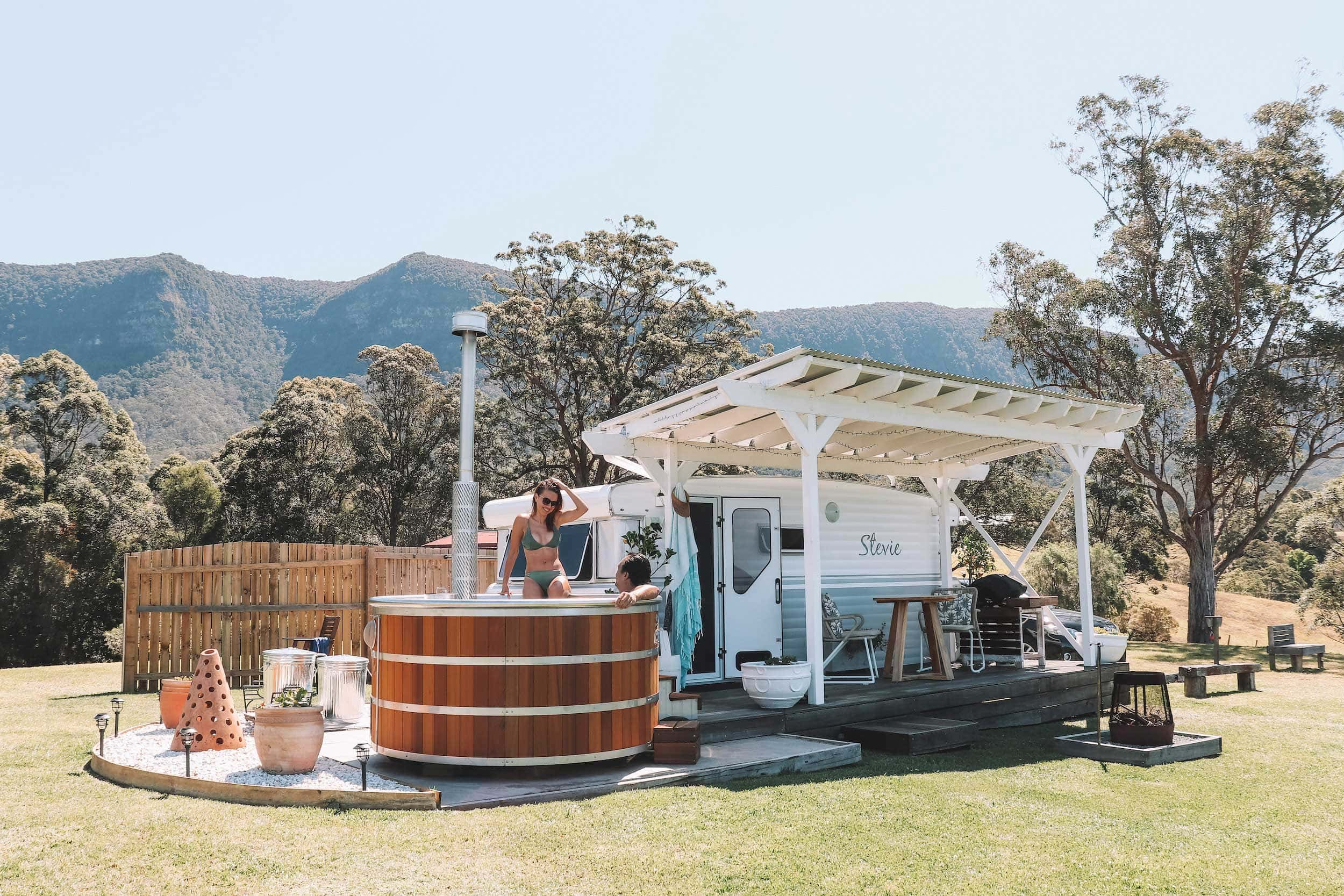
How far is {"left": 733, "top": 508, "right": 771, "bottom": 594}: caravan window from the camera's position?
959 cm

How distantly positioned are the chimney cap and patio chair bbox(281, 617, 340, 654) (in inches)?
180

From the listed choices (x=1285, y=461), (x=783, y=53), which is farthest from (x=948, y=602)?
(x=1285, y=461)

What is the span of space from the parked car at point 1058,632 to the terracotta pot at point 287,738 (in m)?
7.74

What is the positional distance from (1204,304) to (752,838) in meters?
20.2

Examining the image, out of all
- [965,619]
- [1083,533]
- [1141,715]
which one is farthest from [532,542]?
[1083,533]

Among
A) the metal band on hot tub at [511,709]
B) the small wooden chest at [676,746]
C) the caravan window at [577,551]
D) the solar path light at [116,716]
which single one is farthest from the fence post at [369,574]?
the small wooden chest at [676,746]

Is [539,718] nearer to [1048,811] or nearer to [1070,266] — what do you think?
[1048,811]

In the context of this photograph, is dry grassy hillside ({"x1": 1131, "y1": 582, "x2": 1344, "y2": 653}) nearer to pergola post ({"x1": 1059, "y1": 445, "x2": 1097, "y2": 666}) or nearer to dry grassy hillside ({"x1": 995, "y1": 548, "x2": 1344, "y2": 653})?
dry grassy hillside ({"x1": 995, "y1": 548, "x2": 1344, "y2": 653})

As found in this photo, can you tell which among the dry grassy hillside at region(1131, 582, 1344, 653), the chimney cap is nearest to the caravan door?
the chimney cap

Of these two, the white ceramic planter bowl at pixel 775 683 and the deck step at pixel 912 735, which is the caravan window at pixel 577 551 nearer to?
the white ceramic planter bowl at pixel 775 683

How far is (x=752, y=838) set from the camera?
4703 mm

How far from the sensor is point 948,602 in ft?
32.9

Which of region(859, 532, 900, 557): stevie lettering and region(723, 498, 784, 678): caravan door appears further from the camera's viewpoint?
region(859, 532, 900, 557): stevie lettering

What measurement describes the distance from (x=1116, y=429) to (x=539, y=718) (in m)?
8.06
